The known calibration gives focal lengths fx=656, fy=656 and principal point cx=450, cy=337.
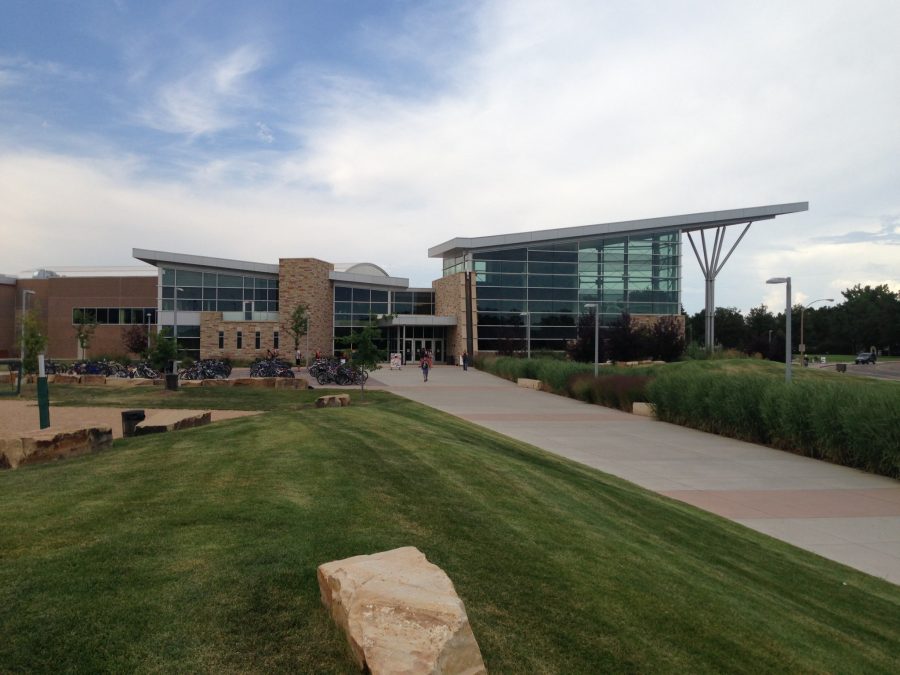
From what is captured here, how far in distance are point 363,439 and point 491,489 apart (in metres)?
2.99

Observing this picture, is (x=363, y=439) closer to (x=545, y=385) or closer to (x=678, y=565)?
(x=678, y=565)

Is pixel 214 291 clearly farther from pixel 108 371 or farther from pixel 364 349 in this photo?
pixel 364 349

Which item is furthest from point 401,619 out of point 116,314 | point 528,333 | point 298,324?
point 116,314

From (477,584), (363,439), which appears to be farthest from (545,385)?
(477,584)

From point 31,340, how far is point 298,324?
23.0m

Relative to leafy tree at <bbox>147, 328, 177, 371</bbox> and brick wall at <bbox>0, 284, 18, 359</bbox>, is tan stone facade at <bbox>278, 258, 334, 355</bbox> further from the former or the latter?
brick wall at <bbox>0, 284, 18, 359</bbox>

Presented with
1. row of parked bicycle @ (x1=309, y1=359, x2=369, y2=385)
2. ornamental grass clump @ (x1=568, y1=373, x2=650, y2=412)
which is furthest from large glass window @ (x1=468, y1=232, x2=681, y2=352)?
ornamental grass clump @ (x1=568, y1=373, x2=650, y2=412)

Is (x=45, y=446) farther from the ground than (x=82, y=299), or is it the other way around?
(x=82, y=299)

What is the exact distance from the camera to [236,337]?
53656mm

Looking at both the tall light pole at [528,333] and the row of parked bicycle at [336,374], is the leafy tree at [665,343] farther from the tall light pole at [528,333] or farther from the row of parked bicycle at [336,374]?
the row of parked bicycle at [336,374]

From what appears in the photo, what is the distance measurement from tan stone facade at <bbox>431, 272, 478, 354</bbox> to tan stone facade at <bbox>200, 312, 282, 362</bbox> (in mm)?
14224

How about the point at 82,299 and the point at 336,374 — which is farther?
the point at 82,299

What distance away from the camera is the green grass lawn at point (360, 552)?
3.54 m

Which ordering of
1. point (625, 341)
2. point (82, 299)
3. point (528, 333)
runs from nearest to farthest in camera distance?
point (625, 341), point (528, 333), point (82, 299)
